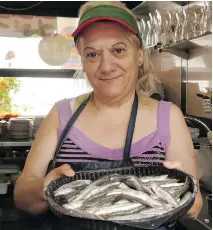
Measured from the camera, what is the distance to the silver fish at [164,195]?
3.28 feet

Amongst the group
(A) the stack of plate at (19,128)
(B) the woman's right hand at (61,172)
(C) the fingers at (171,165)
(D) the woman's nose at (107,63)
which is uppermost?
(D) the woman's nose at (107,63)

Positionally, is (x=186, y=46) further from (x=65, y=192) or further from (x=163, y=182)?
(x=65, y=192)

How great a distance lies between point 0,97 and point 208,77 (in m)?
2.73

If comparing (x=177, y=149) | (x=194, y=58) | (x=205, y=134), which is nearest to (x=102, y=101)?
(x=177, y=149)

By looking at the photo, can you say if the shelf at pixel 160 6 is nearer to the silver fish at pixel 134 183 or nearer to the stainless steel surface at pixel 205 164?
the stainless steel surface at pixel 205 164

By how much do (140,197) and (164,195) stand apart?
0.22ft

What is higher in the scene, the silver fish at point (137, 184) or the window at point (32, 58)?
the window at point (32, 58)

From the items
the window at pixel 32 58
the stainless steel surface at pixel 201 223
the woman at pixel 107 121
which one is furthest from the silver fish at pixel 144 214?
the window at pixel 32 58

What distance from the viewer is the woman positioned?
136 cm

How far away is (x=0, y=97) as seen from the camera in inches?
192

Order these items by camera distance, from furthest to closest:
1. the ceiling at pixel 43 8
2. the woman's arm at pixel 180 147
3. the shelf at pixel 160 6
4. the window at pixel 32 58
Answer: the ceiling at pixel 43 8, the window at pixel 32 58, the shelf at pixel 160 6, the woman's arm at pixel 180 147

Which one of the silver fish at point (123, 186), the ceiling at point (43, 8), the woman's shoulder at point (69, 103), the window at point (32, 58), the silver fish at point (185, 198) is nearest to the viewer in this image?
the silver fish at point (185, 198)

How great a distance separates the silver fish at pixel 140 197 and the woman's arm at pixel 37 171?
1.14 ft

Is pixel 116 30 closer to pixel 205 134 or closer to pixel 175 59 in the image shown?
pixel 205 134
